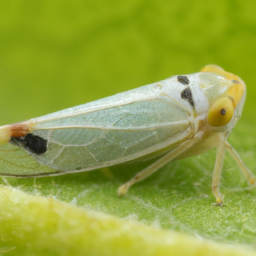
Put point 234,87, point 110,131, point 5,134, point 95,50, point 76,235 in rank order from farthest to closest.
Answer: point 95,50 → point 234,87 → point 110,131 → point 5,134 → point 76,235

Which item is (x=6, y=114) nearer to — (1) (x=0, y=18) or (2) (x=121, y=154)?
(1) (x=0, y=18)

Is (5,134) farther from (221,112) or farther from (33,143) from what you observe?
(221,112)

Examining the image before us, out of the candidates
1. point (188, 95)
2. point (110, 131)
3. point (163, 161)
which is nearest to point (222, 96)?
point (188, 95)

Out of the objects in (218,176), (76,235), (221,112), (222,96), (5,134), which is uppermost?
(222,96)

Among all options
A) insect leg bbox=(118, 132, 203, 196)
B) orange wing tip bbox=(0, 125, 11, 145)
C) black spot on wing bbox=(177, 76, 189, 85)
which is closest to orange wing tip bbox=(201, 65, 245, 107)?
black spot on wing bbox=(177, 76, 189, 85)

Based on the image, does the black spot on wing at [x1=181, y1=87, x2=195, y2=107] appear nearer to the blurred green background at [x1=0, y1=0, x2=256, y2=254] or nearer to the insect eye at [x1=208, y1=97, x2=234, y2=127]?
the insect eye at [x1=208, y1=97, x2=234, y2=127]

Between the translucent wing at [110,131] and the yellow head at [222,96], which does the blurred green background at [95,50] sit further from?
the translucent wing at [110,131]

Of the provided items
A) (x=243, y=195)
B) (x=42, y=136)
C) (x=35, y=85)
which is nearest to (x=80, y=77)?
(x=35, y=85)
